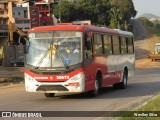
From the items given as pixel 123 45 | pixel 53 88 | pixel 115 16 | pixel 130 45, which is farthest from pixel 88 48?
pixel 115 16

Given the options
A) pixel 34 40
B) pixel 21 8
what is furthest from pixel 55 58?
pixel 21 8

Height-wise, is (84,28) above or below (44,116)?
above

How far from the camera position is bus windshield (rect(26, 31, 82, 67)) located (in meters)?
16.9

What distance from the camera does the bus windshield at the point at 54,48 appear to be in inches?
666

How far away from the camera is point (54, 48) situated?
17031 mm

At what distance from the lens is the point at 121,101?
664 inches

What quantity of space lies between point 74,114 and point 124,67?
1039 cm

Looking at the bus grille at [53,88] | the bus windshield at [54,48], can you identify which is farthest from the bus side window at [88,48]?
the bus grille at [53,88]

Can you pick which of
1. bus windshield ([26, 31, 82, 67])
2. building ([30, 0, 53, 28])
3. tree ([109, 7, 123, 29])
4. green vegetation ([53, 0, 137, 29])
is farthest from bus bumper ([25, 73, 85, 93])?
green vegetation ([53, 0, 137, 29])

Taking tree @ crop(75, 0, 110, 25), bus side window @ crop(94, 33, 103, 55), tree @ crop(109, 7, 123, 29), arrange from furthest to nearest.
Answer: tree @ crop(75, 0, 110, 25) < tree @ crop(109, 7, 123, 29) < bus side window @ crop(94, 33, 103, 55)

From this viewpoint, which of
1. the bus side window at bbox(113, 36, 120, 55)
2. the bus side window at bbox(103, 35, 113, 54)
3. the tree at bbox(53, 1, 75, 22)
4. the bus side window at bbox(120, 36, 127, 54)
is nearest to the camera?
the bus side window at bbox(103, 35, 113, 54)

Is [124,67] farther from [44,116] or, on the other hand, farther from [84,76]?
[44,116]

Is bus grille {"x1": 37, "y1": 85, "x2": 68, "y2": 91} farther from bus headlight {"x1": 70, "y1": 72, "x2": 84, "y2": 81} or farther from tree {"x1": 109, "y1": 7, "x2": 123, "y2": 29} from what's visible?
tree {"x1": 109, "y1": 7, "x2": 123, "y2": 29}

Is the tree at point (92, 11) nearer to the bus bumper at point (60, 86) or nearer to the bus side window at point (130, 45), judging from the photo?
the bus side window at point (130, 45)
